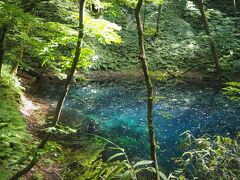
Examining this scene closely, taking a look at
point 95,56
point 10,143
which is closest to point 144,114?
point 10,143

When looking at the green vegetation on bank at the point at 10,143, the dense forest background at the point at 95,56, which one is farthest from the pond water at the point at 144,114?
the green vegetation on bank at the point at 10,143

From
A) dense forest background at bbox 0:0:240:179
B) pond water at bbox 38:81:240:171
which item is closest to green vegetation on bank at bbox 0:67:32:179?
dense forest background at bbox 0:0:240:179

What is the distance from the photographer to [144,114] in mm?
11016

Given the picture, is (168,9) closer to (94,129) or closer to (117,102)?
(117,102)

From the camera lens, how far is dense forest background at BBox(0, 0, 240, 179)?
3912 millimetres

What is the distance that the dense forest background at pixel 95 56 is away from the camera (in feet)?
12.8

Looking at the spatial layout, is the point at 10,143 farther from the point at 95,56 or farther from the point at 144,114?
the point at 144,114

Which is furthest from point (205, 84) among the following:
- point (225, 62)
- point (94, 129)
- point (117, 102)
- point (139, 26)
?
point (139, 26)

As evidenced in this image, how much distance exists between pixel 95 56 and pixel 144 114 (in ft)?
23.1

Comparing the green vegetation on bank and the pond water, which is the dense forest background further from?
the pond water

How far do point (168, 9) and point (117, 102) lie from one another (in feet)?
48.9

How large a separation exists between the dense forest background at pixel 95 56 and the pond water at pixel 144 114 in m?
0.74

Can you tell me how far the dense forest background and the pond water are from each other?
29.1 inches

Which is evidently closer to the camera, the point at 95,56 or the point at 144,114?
the point at 95,56
